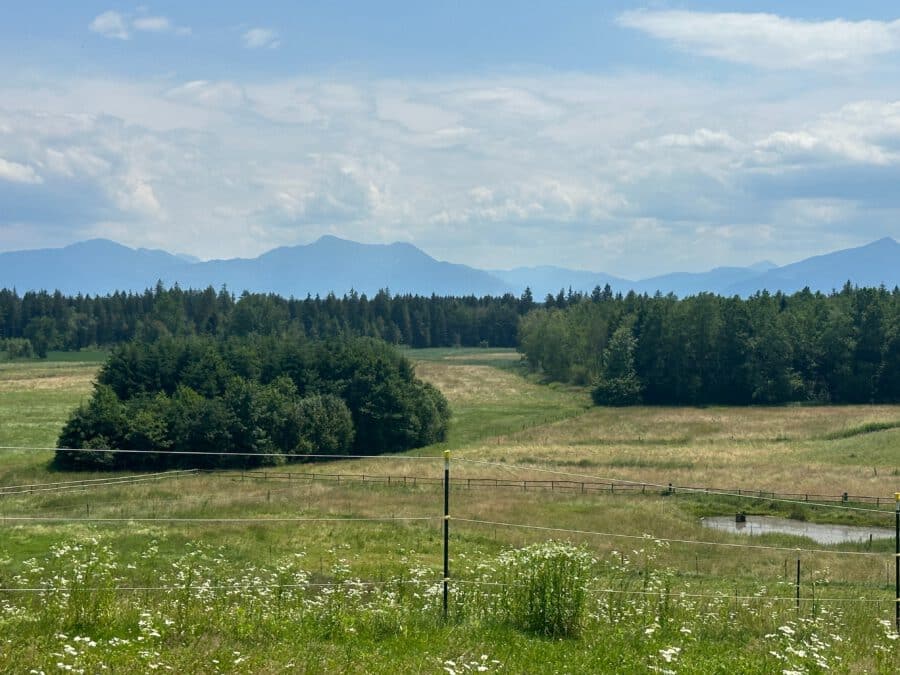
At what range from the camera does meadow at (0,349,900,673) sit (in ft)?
33.5

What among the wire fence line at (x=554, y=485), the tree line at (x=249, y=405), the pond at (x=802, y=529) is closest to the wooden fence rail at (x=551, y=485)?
the wire fence line at (x=554, y=485)

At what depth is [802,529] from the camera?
4050cm

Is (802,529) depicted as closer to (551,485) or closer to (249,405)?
(551,485)

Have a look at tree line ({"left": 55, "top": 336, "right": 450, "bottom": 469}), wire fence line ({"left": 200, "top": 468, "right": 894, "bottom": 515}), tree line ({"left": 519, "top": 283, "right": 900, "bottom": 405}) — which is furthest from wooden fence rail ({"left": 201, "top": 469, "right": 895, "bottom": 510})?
tree line ({"left": 519, "top": 283, "right": 900, "bottom": 405})

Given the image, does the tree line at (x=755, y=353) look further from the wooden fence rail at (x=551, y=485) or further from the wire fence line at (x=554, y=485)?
the wooden fence rail at (x=551, y=485)

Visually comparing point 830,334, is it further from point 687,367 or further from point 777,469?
point 777,469

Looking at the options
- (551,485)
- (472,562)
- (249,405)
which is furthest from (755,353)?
(472,562)

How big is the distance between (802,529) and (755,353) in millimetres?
73857

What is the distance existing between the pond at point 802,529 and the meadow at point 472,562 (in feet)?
4.23

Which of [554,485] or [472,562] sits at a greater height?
[472,562]

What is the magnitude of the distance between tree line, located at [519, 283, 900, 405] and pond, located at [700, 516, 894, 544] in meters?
67.6

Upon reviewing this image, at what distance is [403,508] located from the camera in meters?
43.5

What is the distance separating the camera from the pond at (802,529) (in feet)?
125

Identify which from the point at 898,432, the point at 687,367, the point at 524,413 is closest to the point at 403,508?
the point at 898,432
